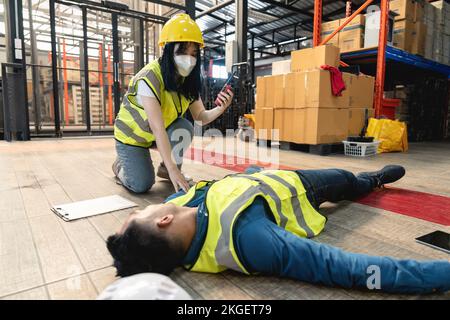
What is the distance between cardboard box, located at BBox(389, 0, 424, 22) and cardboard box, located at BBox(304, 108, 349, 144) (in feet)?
8.41

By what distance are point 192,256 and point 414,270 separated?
27.4 inches

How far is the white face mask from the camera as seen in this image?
6.39 ft

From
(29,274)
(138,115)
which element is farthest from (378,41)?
(29,274)

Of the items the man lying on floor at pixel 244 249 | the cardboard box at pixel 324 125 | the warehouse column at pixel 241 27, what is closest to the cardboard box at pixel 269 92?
the cardboard box at pixel 324 125

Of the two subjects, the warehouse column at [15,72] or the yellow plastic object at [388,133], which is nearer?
the yellow plastic object at [388,133]

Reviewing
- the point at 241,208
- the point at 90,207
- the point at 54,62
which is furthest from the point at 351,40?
the point at 54,62

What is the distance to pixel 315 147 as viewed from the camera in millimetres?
4344

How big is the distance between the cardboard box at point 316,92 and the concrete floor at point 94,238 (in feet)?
5.09

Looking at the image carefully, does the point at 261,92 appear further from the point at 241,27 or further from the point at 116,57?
the point at 116,57

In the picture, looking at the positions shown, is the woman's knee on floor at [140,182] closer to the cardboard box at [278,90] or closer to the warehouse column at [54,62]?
the cardboard box at [278,90]

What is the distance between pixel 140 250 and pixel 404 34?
20.5 feet

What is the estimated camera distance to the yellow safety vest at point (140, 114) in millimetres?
2156
